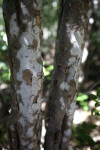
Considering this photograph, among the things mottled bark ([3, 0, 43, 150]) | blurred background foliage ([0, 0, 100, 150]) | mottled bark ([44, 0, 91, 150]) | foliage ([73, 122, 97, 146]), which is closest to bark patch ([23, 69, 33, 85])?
mottled bark ([3, 0, 43, 150])

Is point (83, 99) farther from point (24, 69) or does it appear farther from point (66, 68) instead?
point (24, 69)

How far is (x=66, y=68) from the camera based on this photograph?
130 centimetres

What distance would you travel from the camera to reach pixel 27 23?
985 millimetres

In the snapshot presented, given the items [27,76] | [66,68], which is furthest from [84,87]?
[27,76]

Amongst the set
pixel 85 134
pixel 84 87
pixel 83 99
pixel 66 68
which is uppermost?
pixel 84 87

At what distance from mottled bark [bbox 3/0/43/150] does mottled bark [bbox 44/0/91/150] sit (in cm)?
21

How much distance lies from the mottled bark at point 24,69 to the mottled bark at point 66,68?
21 centimetres

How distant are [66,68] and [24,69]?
16.0 inches

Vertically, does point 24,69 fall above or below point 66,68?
below

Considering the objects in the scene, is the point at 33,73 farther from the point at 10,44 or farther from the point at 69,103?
the point at 69,103

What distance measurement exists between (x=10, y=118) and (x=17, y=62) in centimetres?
61

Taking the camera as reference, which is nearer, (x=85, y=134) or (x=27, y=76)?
Result: (x=27, y=76)

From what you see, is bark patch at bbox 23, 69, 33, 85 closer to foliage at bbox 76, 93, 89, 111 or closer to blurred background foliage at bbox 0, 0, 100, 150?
blurred background foliage at bbox 0, 0, 100, 150

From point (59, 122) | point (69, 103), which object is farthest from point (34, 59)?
point (59, 122)
